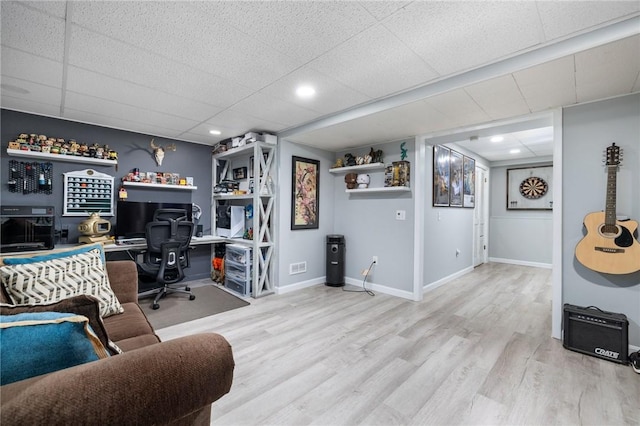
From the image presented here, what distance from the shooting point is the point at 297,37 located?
1765mm

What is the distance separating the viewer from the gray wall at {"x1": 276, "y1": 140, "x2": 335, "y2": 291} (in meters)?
3.95

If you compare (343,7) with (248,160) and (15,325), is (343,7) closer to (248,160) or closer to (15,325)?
(15,325)

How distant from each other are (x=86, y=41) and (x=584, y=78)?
Answer: 3420 mm

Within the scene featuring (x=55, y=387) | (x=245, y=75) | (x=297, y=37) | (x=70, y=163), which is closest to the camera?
(x=55, y=387)

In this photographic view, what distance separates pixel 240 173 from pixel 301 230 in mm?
1454

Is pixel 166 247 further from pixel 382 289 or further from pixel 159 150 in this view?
pixel 382 289

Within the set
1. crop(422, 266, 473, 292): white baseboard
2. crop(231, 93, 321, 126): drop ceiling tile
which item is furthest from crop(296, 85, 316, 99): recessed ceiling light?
crop(422, 266, 473, 292): white baseboard

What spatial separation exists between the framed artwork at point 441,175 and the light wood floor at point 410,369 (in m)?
1.62

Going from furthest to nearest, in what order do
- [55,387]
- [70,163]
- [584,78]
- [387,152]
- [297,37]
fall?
[387,152]
[70,163]
[584,78]
[297,37]
[55,387]

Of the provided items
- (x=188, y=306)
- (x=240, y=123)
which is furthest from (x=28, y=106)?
(x=188, y=306)

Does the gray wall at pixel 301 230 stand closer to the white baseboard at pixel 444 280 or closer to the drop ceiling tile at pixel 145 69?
the drop ceiling tile at pixel 145 69

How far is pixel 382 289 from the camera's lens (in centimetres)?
400

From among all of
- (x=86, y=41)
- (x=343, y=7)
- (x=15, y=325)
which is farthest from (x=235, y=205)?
(x=15, y=325)

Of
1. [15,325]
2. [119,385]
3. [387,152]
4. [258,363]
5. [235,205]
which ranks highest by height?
[387,152]
